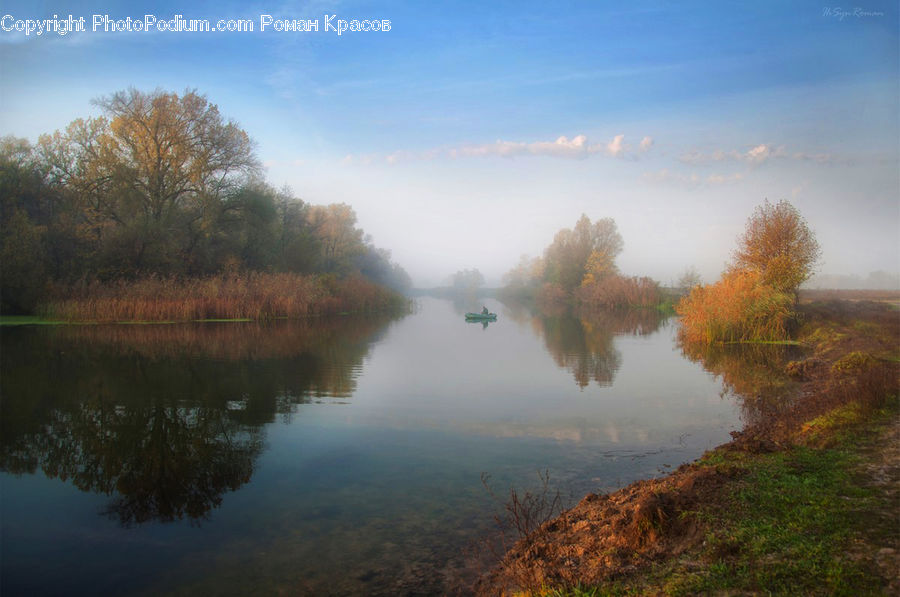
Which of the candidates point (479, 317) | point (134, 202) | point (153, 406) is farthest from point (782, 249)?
point (134, 202)

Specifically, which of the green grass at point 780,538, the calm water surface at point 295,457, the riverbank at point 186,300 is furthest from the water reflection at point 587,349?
the riverbank at point 186,300

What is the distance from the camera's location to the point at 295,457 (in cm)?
744

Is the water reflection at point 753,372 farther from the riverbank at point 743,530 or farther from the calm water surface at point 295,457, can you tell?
the riverbank at point 743,530

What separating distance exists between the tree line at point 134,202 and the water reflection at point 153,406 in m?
9.08

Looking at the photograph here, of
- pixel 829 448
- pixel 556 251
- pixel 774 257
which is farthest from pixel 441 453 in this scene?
pixel 556 251

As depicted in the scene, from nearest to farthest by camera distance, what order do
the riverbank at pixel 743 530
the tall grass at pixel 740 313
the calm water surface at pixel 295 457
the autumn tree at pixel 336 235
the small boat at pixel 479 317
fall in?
the riverbank at pixel 743 530 → the calm water surface at pixel 295 457 → the tall grass at pixel 740 313 → the small boat at pixel 479 317 → the autumn tree at pixel 336 235

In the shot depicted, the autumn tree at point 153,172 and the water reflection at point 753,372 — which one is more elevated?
the autumn tree at point 153,172

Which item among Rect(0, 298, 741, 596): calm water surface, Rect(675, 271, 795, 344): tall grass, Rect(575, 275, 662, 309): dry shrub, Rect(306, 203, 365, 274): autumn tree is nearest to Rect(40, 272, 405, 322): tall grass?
Rect(0, 298, 741, 596): calm water surface

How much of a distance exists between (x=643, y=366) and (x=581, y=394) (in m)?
5.36

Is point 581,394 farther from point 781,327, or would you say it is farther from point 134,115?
point 134,115

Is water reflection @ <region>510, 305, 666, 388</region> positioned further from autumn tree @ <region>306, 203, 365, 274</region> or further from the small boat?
autumn tree @ <region>306, 203, 365, 274</region>

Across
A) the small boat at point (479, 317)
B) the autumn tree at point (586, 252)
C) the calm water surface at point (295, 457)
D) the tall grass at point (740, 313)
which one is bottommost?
the calm water surface at point (295, 457)

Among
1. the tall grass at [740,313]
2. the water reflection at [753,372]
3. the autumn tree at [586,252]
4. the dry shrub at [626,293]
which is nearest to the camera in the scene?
the water reflection at [753,372]

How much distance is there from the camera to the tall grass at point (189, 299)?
27.1 meters
